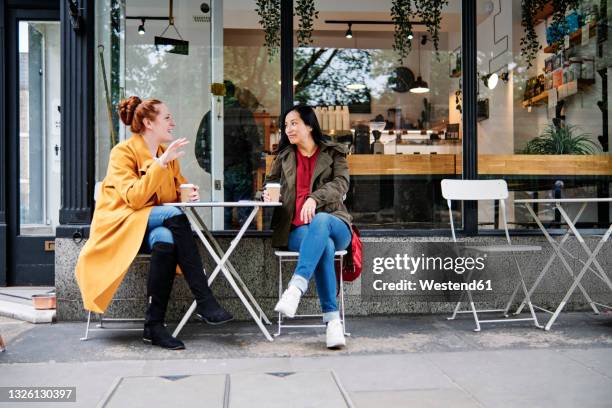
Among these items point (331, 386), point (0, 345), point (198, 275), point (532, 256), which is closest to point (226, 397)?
point (331, 386)

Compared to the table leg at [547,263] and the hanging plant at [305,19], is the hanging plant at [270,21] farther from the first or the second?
the table leg at [547,263]

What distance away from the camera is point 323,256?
11.7ft

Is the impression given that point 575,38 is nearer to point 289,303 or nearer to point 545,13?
point 545,13

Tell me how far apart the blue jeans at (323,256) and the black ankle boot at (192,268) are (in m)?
0.44

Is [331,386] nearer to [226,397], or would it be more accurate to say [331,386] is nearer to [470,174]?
[226,397]

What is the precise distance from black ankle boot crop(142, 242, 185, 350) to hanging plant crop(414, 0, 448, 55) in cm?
340

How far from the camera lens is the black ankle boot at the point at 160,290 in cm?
353

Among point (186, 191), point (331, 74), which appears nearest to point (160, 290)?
point (186, 191)

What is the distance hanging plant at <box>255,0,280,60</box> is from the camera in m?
4.96

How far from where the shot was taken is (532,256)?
15.0 feet

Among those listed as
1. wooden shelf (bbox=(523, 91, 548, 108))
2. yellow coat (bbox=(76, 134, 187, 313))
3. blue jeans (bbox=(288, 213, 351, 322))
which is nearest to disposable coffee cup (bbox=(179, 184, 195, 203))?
yellow coat (bbox=(76, 134, 187, 313))

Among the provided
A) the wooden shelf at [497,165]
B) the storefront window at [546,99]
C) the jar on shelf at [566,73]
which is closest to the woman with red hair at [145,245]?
the wooden shelf at [497,165]

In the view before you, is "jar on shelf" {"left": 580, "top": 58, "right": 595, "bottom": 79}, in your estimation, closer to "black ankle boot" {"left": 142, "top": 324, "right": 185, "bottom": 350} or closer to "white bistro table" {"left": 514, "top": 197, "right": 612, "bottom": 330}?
"white bistro table" {"left": 514, "top": 197, "right": 612, "bottom": 330}

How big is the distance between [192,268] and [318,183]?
91 centimetres
